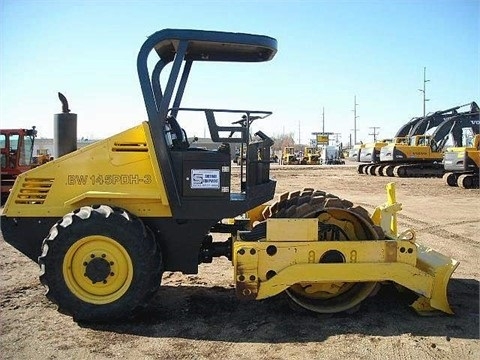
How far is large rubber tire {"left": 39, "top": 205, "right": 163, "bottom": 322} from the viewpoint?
443cm

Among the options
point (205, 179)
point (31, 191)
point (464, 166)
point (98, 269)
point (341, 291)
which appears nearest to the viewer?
point (98, 269)

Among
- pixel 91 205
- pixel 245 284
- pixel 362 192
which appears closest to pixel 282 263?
pixel 245 284

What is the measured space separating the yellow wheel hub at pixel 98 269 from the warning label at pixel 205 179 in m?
0.92

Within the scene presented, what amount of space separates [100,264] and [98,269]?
0.05 metres

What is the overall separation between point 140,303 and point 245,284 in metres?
0.99

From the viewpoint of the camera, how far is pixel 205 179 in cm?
462

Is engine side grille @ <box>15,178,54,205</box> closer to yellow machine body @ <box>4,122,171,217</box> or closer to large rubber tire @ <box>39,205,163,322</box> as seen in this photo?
yellow machine body @ <box>4,122,171,217</box>

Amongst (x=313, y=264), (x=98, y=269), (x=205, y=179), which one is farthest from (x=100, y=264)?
(x=313, y=264)

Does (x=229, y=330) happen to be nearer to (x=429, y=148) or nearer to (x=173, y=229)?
(x=173, y=229)

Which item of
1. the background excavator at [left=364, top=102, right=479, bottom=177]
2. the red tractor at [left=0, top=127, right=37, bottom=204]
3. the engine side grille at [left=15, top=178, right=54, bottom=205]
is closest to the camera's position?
the engine side grille at [left=15, top=178, right=54, bottom=205]

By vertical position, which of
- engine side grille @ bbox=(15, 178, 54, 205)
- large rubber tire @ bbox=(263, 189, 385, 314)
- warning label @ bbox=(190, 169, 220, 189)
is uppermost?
warning label @ bbox=(190, 169, 220, 189)

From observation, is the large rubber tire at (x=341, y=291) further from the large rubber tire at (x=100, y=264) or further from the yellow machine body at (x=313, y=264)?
the large rubber tire at (x=100, y=264)

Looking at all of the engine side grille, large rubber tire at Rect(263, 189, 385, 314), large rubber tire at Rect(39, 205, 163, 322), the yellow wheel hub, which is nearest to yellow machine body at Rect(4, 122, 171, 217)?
the engine side grille

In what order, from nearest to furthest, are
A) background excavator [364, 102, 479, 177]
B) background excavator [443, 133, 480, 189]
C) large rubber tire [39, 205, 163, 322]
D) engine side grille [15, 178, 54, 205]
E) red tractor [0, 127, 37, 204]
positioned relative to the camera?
large rubber tire [39, 205, 163, 322]
engine side grille [15, 178, 54, 205]
red tractor [0, 127, 37, 204]
background excavator [443, 133, 480, 189]
background excavator [364, 102, 479, 177]
